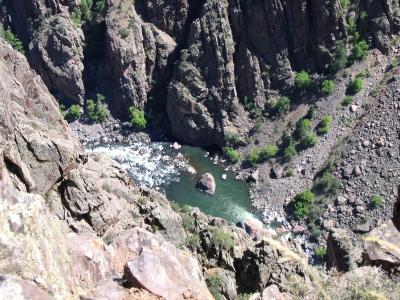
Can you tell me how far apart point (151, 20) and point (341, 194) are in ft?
142

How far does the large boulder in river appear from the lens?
241 ft

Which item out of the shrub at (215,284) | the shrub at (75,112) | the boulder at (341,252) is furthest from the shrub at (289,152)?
the shrub at (215,284)

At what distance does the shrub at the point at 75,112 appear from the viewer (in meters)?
86.2

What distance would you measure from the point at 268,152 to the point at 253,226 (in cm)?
1487

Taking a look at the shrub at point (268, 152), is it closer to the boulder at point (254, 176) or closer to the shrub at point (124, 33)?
the boulder at point (254, 176)

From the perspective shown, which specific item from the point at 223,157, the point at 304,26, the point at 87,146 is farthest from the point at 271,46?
the point at 87,146

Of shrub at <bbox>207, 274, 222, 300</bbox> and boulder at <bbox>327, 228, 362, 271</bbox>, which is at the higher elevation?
boulder at <bbox>327, 228, 362, 271</bbox>

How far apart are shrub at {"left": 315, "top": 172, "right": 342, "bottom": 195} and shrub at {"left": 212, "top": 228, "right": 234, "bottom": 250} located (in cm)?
3745

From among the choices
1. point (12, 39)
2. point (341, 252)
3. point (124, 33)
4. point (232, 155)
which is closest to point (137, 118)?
point (124, 33)

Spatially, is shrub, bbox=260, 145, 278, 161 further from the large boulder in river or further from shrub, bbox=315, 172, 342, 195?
the large boulder in river

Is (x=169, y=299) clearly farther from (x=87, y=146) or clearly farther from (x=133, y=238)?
(x=87, y=146)

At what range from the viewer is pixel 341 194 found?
69188 millimetres

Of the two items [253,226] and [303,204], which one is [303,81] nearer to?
[303,204]

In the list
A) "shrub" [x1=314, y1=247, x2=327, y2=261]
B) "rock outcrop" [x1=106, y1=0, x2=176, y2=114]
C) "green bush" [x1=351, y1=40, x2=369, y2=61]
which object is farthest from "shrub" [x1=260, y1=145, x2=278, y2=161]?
"rock outcrop" [x1=106, y1=0, x2=176, y2=114]
